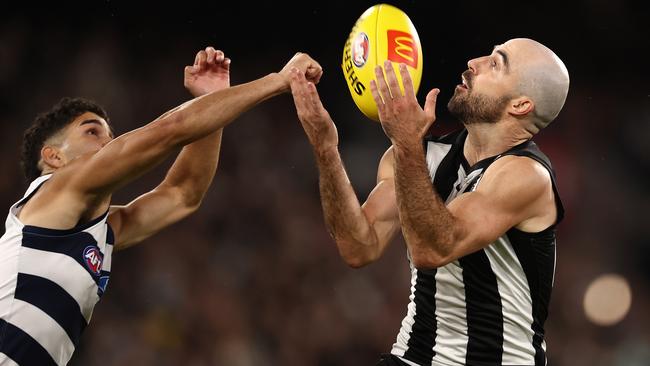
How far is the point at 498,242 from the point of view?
2.97m

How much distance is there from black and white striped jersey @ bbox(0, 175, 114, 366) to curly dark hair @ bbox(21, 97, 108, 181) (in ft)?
1.48

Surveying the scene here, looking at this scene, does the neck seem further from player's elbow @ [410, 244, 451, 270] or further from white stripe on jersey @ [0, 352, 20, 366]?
white stripe on jersey @ [0, 352, 20, 366]

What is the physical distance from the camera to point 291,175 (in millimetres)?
7305

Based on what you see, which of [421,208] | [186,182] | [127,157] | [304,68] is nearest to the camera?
[421,208]

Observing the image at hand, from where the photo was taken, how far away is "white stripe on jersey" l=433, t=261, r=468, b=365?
3031 mm

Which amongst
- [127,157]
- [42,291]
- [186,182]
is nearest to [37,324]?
[42,291]

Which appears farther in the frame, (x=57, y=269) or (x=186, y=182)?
(x=186, y=182)

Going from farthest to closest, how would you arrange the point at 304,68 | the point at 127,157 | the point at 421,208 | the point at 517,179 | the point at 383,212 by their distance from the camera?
the point at 383,212
the point at 304,68
the point at 127,157
the point at 517,179
the point at 421,208

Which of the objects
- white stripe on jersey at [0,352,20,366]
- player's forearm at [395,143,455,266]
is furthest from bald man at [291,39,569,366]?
white stripe on jersey at [0,352,20,366]

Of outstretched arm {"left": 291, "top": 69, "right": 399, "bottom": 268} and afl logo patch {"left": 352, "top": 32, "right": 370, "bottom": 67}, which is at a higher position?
afl logo patch {"left": 352, "top": 32, "right": 370, "bottom": 67}

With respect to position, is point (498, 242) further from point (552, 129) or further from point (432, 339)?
point (552, 129)

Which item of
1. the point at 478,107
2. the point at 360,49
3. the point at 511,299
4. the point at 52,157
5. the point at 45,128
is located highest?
the point at 45,128

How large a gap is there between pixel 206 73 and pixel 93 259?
1064 millimetres

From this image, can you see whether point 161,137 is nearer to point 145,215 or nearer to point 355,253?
point 145,215
